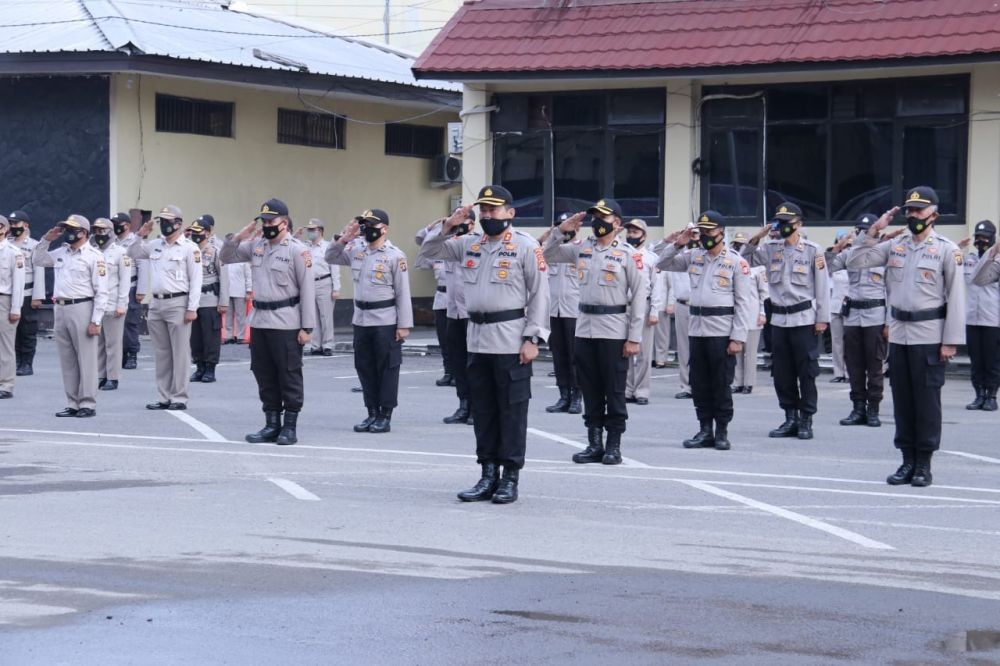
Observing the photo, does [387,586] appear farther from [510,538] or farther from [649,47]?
[649,47]

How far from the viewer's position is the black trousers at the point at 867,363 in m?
16.6

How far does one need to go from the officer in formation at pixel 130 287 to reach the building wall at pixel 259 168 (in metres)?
5.07

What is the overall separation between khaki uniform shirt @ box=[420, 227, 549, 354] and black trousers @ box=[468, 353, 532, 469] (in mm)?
108

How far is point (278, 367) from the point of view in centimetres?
1454

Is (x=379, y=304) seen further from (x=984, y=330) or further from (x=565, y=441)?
(x=984, y=330)

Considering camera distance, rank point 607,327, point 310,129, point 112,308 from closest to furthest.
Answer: point 607,327 < point 112,308 < point 310,129

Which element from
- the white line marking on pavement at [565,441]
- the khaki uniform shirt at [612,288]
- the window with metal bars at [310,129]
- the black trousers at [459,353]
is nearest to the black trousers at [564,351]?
the black trousers at [459,353]

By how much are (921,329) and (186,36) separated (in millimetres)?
21039

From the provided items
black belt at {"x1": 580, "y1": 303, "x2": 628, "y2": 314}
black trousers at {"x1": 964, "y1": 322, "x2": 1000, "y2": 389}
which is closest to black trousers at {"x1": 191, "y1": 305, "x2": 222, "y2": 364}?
black belt at {"x1": 580, "y1": 303, "x2": 628, "y2": 314}

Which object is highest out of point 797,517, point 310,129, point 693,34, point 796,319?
point 693,34

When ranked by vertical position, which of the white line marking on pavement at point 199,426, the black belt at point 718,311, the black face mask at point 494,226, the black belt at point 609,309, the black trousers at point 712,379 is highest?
the black face mask at point 494,226

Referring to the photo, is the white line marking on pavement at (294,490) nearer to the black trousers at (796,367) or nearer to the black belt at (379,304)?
the black belt at (379,304)

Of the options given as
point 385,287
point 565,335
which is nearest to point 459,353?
point 385,287

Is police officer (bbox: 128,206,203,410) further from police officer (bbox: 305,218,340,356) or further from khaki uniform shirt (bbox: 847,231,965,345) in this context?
khaki uniform shirt (bbox: 847,231,965,345)
